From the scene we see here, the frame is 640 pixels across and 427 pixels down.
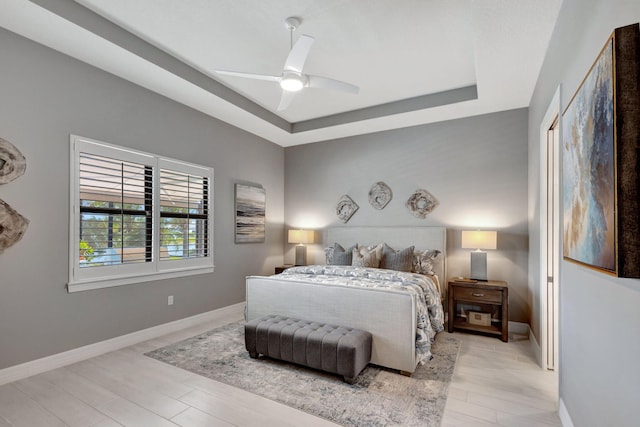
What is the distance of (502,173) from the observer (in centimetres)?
430

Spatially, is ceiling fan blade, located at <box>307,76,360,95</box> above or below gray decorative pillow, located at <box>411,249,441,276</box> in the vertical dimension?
above

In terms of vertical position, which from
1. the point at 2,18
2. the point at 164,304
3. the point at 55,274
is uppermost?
the point at 2,18

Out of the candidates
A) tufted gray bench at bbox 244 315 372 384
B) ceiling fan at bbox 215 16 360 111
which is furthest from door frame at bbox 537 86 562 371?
ceiling fan at bbox 215 16 360 111

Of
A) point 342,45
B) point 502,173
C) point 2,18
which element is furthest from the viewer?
point 502,173

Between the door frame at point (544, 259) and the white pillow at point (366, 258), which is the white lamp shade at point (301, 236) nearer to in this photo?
the white pillow at point (366, 258)

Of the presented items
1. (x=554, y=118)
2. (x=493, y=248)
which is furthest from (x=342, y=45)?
(x=493, y=248)

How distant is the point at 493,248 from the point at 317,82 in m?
2.96

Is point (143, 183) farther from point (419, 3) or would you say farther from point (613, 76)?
point (613, 76)

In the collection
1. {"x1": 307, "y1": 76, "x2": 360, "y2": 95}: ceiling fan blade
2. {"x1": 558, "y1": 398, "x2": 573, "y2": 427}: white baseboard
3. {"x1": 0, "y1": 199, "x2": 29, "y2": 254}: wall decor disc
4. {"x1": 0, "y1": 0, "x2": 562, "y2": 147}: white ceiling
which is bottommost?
{"x1": 558, "y1": 398, "x2": 573, "y2": 427}: white baseboard

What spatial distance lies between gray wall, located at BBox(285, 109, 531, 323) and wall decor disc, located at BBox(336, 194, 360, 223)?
0.26ft

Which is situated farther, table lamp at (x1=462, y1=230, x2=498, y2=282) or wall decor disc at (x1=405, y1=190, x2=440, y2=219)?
wall decor disc at (x1=405, y1=190, x2=440, y2=219)

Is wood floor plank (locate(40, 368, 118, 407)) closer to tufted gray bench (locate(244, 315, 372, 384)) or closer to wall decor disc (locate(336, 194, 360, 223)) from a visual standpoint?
tufted gray bench (locate(244, 315, 372, 384))

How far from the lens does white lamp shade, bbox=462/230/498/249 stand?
157 inches

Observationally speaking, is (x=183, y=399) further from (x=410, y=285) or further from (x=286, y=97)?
(x=286, y=97)
